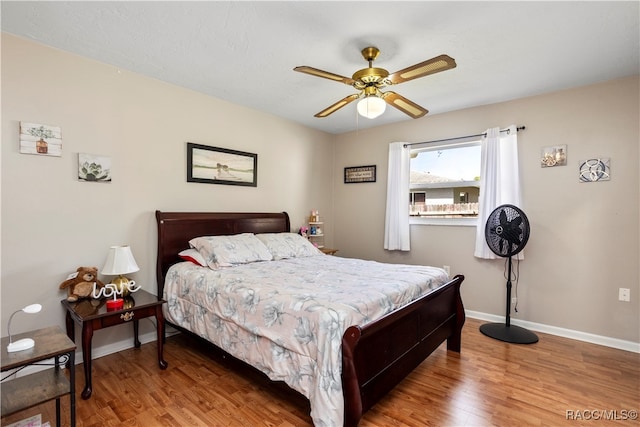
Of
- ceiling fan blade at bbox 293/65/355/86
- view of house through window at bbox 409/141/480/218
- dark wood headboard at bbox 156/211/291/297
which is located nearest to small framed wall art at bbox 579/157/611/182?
view of house through window at bbox 409/141/480/218

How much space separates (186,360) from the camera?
2.65 meters

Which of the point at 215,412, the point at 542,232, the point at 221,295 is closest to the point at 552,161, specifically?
the point at 542,232

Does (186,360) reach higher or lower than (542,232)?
lower

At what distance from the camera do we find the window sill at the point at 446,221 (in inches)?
149

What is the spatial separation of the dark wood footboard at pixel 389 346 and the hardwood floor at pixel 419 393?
0.76ft

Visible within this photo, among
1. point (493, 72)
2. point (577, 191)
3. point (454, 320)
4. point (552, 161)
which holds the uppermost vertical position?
point (493, 72)

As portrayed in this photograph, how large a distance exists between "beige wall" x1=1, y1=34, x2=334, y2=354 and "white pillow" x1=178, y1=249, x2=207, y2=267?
11.8 inches

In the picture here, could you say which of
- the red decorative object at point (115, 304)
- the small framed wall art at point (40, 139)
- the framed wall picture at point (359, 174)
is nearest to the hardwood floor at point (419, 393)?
the red decorative object at point (115, 304)

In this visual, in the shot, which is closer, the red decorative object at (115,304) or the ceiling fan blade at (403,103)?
the red decorative object at (115,304)

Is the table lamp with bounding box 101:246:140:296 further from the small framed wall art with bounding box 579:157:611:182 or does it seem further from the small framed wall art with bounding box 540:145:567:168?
the small framed wall art with bounding box 579:157:611:182

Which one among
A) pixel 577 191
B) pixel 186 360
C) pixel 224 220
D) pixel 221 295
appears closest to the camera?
pixel 221 295

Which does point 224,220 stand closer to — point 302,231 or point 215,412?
point 302,231

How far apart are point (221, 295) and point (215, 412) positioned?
0.73 meters

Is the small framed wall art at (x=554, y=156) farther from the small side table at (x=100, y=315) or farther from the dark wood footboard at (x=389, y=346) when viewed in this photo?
the small side table at (x=100, y=315)
